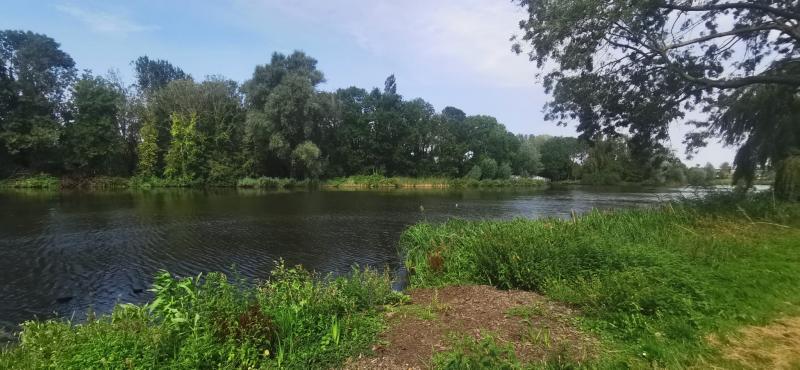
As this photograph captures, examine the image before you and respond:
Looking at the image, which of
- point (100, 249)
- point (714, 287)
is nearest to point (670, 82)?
point (714, 287)

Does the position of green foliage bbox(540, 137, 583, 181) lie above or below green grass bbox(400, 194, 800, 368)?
above

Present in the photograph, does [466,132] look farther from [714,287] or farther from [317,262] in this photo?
[714,287]

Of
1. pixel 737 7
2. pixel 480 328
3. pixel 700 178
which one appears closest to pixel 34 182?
pixel 480 328

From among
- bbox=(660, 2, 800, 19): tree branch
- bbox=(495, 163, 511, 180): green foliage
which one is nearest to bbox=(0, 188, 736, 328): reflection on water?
bbox=(660, 2, 800, 19): tree branch

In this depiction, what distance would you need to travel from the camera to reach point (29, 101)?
50.5m

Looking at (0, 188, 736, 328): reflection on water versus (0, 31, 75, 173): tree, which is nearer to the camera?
(0, 188, 736, 328): reflection on water

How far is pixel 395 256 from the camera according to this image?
599 inches

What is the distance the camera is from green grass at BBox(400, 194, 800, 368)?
5.00 m

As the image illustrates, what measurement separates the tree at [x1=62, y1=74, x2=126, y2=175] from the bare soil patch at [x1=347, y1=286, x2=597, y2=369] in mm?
61559

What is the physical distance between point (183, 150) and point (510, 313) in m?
58.9

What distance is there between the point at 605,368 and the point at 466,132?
7832 cm

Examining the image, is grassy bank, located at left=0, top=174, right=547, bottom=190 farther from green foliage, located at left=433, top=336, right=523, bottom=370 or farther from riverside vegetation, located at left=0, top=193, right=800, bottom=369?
green foliage, located at left=433, top=336, right=523, bottom=370

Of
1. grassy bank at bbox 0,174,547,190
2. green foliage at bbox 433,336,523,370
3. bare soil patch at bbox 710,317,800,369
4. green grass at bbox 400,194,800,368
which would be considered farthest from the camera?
grassy bank at bbox 0,174,547,190

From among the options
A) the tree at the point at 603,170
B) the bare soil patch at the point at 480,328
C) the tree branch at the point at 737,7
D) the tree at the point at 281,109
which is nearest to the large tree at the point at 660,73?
the tree branch at the point at 737,7
